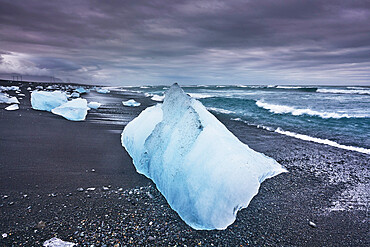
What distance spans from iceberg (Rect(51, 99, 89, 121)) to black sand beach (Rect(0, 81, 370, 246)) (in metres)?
3.57

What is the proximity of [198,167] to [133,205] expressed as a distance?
992mm

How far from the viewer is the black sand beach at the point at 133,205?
229 cm

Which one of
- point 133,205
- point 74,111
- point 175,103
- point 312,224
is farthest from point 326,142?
point 74,111

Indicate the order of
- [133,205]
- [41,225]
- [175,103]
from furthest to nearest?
[175,103] < [133,205] < [41,225]

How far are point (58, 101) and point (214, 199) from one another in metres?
10.7

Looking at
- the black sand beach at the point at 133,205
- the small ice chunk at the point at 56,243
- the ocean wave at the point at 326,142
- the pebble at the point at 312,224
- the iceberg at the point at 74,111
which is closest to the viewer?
the small ice chunk at the point at 56,243

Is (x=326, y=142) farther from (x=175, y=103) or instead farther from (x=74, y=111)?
(x=74, y=111)

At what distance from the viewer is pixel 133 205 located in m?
2.81

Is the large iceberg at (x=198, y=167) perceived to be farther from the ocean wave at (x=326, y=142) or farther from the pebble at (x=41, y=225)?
the ocean wave at (x=326, y=142)

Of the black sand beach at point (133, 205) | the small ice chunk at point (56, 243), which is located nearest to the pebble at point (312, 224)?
the black sand beach at point (133, 205)

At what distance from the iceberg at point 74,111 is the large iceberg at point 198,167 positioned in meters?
5.99

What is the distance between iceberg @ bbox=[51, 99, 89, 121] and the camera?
8.58 meters

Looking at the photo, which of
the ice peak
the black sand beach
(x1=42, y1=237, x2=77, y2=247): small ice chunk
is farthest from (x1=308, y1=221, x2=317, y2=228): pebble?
(x1=42, y1=237, x2=77, y2=247): small ice chunk

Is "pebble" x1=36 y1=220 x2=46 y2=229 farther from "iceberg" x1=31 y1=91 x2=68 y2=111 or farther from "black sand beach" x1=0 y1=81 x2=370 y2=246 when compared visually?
"iceberg" x1=31 y1=91 x2=68 y2=111
